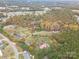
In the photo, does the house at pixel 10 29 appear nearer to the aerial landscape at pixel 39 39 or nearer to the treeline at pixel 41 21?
the aerial landscape at pixel 39 39

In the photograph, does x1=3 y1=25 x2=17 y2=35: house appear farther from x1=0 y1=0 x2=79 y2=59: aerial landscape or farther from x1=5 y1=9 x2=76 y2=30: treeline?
x1=5 y1=9 x2=76 y2=30: treeline

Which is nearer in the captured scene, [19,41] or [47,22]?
[19,41]

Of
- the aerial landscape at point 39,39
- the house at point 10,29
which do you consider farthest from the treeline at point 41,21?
the house at point 10,29

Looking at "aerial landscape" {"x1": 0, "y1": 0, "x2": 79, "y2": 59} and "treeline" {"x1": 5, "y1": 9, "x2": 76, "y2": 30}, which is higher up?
"aerial landscape" {"x1": 0, "y1": 0, "x2": 79, "y2": 59}

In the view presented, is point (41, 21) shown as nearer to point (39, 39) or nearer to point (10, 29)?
point (10, 29)

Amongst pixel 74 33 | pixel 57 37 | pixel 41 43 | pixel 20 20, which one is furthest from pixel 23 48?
pixel 20 20

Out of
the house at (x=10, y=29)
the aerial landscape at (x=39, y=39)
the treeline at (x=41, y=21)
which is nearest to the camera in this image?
the aerial landscape at (x=39, y=39)

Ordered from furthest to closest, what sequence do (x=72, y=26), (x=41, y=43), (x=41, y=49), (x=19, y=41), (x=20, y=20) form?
(x=20, y=20) < (x=72, y=26) < (x=19, y=41) < (x=41, y=43) < (x=41, y=49)

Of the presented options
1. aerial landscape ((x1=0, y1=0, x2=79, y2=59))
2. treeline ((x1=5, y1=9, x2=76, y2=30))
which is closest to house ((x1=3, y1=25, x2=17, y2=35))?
aerial landscape ((x1=0, y1=0, x2=79, y2=59))

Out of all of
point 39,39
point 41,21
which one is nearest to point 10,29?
point 41,21

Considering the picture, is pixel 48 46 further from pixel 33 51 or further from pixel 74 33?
pixel 74 33

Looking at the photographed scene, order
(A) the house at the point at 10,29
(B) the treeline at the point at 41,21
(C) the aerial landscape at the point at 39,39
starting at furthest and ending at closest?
(B) the treeline at the point at 41,21, (A) the house at the point at 10,29, (C) the aerial landscape at the point at 39,39
